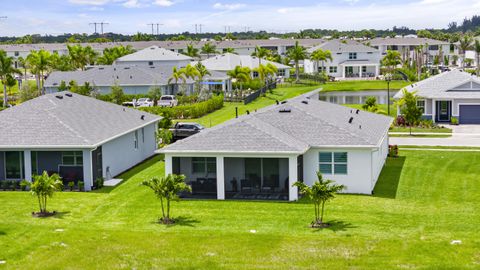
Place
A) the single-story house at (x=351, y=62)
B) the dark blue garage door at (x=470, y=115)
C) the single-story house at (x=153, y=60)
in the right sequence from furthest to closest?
the single-story house at (x=351, y=62), the single-story house at (x=153, y=60), the dark blue garage door at (x=470, y=115)

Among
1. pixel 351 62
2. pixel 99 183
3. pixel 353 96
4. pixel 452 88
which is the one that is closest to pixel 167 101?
pixel 353 96

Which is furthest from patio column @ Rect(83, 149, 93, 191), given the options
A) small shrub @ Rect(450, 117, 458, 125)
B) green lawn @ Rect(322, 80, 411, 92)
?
green lawn @ Rect(322, 80, 411, 92)

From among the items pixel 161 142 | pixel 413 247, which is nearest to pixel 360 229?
pixel 413 247

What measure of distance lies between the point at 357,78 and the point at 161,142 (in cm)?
7146

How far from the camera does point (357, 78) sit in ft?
373

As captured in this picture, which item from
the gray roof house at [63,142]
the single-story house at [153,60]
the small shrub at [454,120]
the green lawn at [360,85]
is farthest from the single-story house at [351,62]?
the gray roof house at [63,142]

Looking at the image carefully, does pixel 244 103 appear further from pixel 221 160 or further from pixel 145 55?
pixel 221 160

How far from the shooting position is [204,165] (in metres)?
33.2

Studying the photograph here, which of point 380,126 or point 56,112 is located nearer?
point 56,112

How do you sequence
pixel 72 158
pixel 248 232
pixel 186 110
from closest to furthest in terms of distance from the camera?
pixel 248 232, pixel 72 158, pixel 186 110

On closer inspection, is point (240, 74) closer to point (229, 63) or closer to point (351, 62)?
point (229, 63)

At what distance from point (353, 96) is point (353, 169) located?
61.3 meters

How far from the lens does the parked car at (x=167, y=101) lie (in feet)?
246

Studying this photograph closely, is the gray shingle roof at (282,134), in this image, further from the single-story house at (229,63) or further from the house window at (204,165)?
the single-story house at (229,63)
